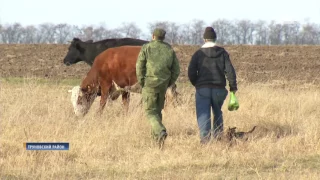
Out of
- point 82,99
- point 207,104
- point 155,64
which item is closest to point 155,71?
point 155,64

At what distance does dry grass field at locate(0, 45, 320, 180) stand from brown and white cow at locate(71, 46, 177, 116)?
0.32 meters

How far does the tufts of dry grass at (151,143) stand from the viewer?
8.12m

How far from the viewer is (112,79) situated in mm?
13680

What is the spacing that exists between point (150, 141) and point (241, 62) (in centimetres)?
2341

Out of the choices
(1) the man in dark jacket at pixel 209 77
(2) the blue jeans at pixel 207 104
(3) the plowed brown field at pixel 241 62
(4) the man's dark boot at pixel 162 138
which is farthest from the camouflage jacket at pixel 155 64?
(3) the plowed brown field at pixel 241 62

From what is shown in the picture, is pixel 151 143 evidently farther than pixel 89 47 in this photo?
No

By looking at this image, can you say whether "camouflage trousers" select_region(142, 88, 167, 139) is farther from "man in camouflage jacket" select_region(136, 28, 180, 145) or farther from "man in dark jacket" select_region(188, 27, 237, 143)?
"man in dark jacket" select_region(188, 27, 237, 143)

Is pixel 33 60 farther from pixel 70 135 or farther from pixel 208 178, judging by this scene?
pixel 208 178

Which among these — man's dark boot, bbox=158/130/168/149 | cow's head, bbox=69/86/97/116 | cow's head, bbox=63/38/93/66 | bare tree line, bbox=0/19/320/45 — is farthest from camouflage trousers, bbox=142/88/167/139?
bare tree line, bbox=0/19/320/45

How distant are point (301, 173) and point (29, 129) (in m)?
4.93

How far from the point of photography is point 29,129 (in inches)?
420

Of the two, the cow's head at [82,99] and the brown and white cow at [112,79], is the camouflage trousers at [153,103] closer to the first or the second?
the cow's head at [82,99]

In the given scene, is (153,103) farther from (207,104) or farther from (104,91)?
(104,91)

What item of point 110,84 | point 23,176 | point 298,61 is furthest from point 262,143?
point 298,61
